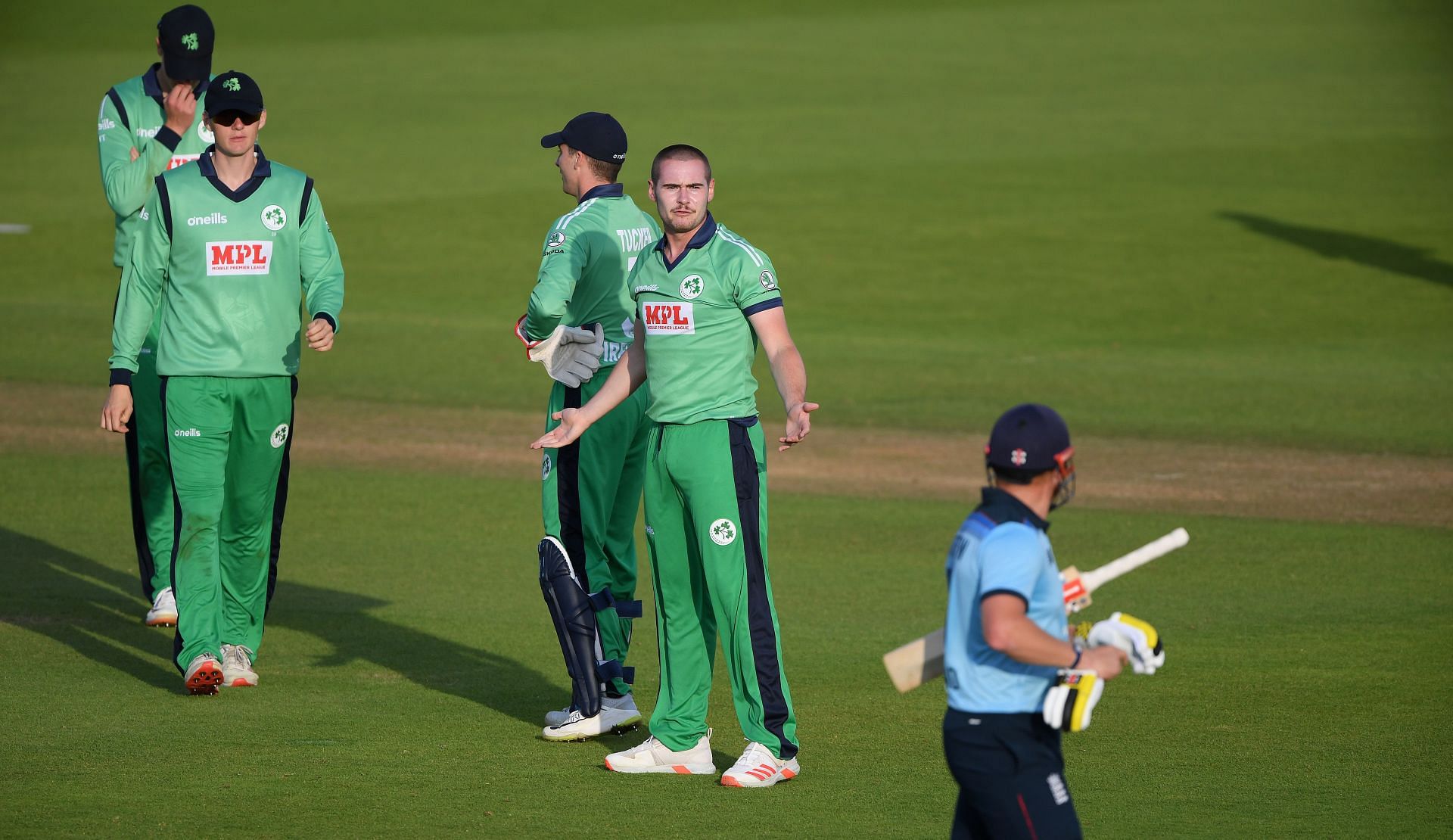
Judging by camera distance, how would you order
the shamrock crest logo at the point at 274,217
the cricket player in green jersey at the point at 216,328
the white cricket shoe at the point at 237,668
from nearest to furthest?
the cricket player in green jersey at the point at 216,328
the shamrock crest logo at the point at 274,217
the white cricket shoe at the point at 237,668

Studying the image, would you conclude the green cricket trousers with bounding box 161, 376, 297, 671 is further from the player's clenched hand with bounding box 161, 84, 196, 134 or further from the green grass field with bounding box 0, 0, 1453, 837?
the player's clenched hand with bounding box 161, 84, 196, 134

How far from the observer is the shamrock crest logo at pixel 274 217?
28.0 feet

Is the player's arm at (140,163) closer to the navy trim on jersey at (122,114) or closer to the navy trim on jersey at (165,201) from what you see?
the navy trim on jersey at (122,114)

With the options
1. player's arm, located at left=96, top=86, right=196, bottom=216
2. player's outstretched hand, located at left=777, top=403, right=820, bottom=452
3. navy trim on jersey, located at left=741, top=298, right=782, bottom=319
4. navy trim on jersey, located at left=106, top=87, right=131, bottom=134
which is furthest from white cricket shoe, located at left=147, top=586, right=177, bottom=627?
player's outstretched hand, located at left=777, top=403, right=820, bottom=452

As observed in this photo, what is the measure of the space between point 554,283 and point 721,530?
57.8 inches

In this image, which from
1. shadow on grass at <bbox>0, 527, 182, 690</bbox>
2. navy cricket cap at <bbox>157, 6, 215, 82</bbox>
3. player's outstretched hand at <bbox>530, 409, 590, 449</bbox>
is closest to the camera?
player's outstretched hand at <bbox>530, 409, 590, 449</bbox>

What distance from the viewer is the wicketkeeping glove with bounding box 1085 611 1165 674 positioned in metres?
4.94

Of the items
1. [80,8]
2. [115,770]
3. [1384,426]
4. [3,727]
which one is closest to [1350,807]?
[115,770]

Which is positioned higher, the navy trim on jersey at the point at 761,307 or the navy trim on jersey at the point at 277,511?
the navy trim on jersey at the point at 761,307

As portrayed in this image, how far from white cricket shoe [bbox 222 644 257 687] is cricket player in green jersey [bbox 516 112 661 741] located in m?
1.56

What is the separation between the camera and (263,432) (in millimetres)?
8617

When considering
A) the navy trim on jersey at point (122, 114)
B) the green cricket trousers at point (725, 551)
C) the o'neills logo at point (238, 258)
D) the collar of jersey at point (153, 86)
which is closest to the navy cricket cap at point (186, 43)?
the collar of jersey at point (153, 86)

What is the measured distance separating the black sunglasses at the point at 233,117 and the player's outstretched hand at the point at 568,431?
231 cm

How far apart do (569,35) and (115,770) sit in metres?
48.6
